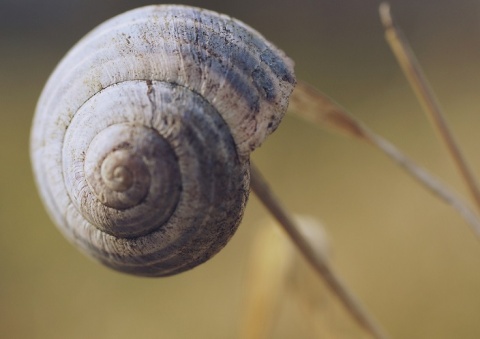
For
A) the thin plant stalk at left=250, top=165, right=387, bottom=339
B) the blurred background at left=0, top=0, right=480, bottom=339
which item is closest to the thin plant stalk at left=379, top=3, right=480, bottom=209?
the thin plant stalk at left=250, top=165, right=387, bottom=339

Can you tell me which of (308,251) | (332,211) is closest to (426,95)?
(308,251)

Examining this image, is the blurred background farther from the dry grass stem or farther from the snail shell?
the snail shell

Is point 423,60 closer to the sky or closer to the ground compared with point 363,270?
closer to the sky

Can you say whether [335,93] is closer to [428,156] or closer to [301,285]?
[428,156]

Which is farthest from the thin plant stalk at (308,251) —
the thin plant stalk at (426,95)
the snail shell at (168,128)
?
the thin plant stalk at (426,95)

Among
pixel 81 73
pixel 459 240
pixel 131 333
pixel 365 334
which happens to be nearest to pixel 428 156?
pixel 459 240

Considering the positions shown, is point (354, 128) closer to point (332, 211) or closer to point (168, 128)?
point (168, 128)
